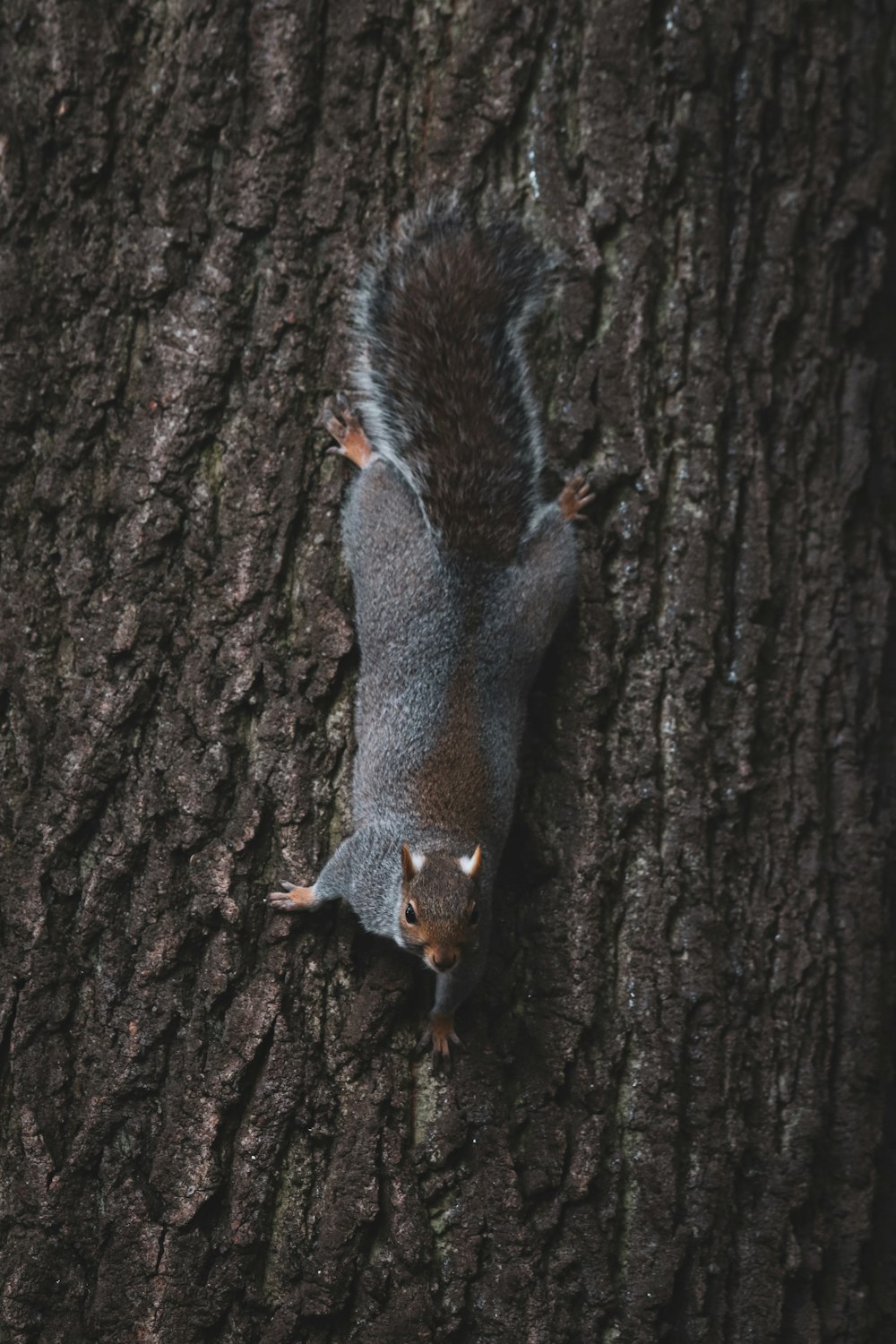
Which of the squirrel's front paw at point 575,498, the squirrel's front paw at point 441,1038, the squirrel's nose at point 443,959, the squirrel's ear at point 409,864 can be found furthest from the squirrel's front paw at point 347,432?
the squirrel's front paw at point 441,1038

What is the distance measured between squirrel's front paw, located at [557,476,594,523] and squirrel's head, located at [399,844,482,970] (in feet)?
2.48

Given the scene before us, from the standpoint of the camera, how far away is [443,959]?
2.21m

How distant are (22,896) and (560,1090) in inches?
46.5

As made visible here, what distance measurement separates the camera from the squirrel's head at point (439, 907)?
223 centimetres

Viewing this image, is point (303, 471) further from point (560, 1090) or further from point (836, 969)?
point (836, 969)

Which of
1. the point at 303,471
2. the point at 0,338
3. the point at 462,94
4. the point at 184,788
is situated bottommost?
the point at 184,788

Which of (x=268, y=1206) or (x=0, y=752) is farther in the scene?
(x=0, y=752)

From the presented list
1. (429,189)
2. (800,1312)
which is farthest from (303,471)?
(800,1312)

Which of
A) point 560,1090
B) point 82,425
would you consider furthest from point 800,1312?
point 82,425

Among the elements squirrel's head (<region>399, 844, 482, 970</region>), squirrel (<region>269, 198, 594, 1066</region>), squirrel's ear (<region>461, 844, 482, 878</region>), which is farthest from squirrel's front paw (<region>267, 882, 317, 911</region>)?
squirrel's ear (<region>461, 844, 482, 878</region>)

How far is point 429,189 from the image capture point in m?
2.38

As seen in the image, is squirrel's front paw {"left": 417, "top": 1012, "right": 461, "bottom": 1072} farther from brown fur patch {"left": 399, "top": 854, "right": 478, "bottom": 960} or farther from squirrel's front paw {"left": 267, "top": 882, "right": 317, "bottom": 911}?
squirrel's front paw {"left": 267, "top": 882, "right": 317, "bottom": 911}

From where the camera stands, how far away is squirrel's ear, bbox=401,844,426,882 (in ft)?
7.50

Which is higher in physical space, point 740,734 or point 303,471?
point 303,471
